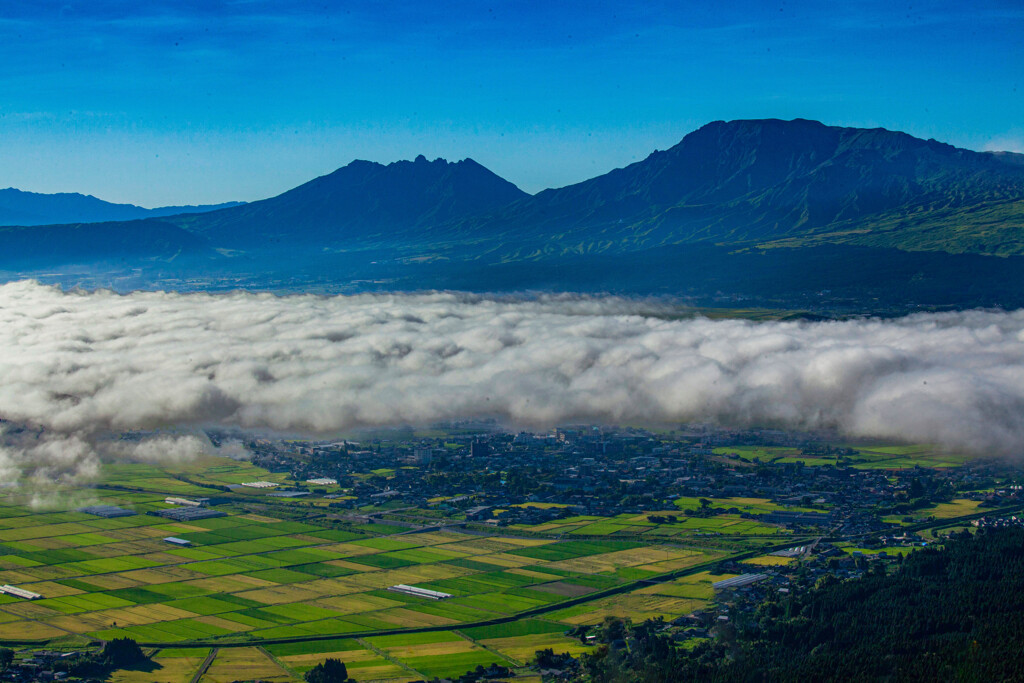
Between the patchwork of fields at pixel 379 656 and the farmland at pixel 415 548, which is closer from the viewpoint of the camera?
the patchwork of fields at pixel 379 656

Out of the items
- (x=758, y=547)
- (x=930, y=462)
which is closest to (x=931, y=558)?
(x=758, y=547)

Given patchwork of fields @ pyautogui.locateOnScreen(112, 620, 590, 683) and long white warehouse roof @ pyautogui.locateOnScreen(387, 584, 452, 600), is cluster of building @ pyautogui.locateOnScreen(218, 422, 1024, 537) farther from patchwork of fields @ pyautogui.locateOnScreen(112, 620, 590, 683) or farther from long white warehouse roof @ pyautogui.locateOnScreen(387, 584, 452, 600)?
patchwork of fields @ pyautogui.locateOnScreen(112, 620, 590, 683)

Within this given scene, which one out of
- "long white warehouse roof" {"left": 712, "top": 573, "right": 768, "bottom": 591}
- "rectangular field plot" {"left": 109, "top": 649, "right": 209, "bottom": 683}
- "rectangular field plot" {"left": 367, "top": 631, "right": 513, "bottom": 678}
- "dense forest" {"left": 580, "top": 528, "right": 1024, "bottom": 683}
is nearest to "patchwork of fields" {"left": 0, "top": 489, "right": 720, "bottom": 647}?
"rectangular field plot" {"left": 367, "top": 631, "right": 513, "bottom": 678}

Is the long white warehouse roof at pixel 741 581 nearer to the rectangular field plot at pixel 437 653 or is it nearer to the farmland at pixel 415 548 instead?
the farmland at pixel 415 548

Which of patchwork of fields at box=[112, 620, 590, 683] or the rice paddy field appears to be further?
the rice paddy field

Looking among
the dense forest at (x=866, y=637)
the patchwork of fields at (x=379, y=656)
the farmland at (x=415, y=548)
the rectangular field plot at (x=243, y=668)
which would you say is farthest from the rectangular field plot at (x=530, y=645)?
the rectangular field plot at (x=243, y=668)

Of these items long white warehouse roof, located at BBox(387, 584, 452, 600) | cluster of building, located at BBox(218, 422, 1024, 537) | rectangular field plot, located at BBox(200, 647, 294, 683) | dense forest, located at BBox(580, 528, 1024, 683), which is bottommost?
rectangular field plot, located at BBox(200, 647, 294, 683)
